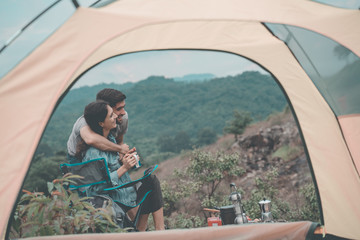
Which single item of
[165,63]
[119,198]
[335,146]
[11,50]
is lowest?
[119,198]

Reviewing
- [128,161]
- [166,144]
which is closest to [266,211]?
[128,161]

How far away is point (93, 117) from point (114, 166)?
426 millimetres

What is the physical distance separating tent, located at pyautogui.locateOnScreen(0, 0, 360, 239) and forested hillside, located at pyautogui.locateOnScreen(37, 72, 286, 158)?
1279cm

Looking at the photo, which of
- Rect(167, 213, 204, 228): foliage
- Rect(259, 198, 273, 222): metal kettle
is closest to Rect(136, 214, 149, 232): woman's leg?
Rect(259, 198, 273, 222): metal kettle

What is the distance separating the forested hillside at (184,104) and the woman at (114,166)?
1279 cm

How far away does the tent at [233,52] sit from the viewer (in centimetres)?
197

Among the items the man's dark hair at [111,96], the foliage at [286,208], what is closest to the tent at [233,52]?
the man's dark hair at [111,96]

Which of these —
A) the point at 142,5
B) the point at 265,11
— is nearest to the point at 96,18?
the point at 142,5

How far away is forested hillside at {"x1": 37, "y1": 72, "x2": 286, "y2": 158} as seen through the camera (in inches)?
676

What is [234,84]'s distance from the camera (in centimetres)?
2192

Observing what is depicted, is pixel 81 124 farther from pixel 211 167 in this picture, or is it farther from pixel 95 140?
pixel 211 167

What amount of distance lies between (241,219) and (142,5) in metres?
1.71

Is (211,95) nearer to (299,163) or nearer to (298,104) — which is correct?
(299,163)

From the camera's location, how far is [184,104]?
21.9 metres
